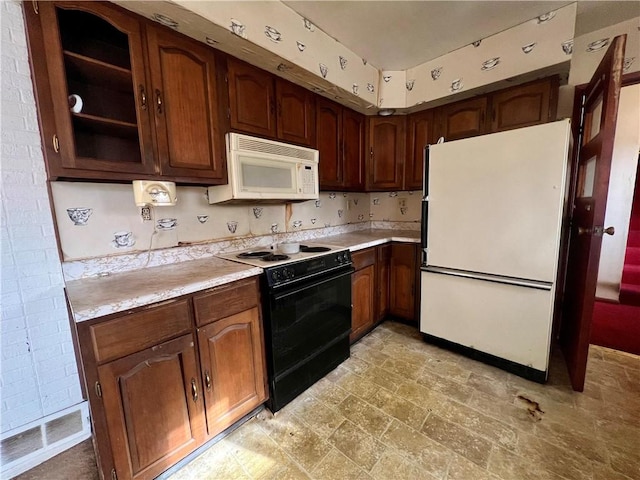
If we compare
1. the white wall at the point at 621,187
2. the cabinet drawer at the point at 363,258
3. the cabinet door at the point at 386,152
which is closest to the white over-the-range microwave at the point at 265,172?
the cabinet drawer at the point at 363,258

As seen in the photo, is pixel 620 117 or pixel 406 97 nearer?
pixel 406 97

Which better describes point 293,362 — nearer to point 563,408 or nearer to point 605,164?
point 563,408

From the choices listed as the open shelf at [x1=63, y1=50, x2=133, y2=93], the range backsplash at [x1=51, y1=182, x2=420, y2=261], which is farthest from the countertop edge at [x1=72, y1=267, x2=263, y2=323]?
the open shelf at [x1=63, y1=50, x2=133, y2=93]

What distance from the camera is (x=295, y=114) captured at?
2.01 metres

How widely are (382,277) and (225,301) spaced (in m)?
1.63

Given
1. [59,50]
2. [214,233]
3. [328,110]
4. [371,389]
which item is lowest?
[371,389]

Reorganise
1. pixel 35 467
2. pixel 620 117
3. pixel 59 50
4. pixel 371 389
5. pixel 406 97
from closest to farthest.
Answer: pixel 59 50
pixel 35 467
pixel 371 389
pixel 406 97
pixel 620 117

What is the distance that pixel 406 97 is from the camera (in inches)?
98.7

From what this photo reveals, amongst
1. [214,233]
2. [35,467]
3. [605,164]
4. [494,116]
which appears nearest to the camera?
[35,467]

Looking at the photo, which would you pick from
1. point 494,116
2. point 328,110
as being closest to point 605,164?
point 494,116

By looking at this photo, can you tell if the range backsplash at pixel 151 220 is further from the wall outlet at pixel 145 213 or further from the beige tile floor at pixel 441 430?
the beige tile floor at pixel 441 430

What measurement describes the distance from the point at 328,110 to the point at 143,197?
5.43 ft

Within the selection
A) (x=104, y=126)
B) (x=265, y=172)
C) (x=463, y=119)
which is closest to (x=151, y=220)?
(x=104, y=126)

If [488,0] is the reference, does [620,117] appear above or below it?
below
